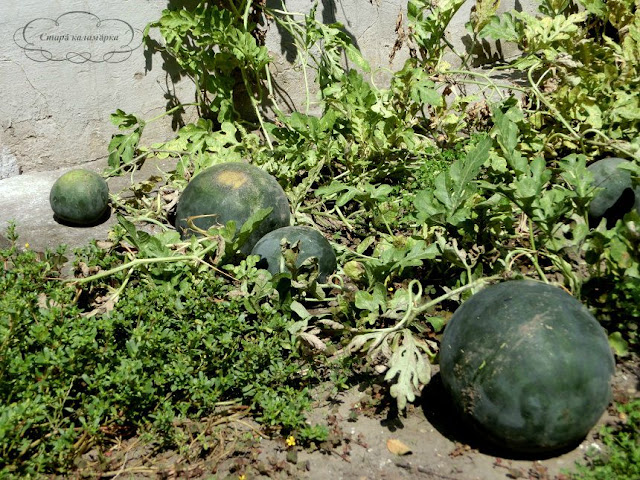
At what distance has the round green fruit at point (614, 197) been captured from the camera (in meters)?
4.25

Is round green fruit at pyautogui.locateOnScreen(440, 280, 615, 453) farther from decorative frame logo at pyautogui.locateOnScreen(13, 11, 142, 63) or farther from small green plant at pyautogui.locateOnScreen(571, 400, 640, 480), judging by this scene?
decorative frame logo at pyautogui.locateOnScreen(13, 11, 142, 63)

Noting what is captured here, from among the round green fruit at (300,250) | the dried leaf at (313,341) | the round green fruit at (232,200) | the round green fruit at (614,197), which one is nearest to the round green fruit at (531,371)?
the dried leaf at (313,341)

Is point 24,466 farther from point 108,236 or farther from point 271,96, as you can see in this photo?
point 271,96

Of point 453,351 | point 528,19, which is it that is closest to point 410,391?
point 453,351

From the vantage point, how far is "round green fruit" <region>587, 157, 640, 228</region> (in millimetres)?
4246

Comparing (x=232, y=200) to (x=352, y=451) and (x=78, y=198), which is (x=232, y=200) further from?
(x=352, y=451)

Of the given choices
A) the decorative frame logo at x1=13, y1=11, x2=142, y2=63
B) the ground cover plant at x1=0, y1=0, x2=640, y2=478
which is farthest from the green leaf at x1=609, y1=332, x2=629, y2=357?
the decorative frame logo at x1=13, y1=11, x2=142, y2=63

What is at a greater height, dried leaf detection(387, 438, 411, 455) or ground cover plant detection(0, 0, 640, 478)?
ground cover plant detection(0, 0, 640, 478)

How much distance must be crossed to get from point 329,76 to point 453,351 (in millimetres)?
3265

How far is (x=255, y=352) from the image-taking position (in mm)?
3254

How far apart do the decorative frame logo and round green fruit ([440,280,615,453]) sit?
149 inches

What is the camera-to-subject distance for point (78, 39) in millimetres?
5203

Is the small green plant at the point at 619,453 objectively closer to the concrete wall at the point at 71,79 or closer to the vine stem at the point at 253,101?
the vine stem at the point at 253,101

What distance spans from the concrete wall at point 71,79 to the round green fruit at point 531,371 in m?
3.70
